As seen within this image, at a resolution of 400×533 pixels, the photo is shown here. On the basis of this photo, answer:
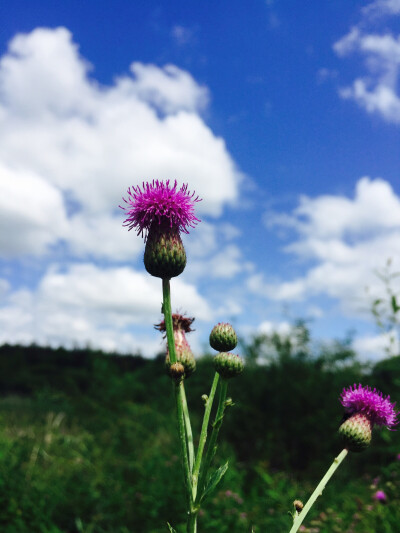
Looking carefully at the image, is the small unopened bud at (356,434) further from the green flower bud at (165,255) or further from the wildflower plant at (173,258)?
the green flower bud at (165,255)

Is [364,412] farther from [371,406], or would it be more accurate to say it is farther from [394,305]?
[394,305]

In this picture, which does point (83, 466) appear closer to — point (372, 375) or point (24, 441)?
point (24, 441)

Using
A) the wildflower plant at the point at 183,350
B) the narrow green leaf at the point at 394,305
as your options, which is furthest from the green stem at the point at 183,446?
the narrow green leaf at the point at 394,305

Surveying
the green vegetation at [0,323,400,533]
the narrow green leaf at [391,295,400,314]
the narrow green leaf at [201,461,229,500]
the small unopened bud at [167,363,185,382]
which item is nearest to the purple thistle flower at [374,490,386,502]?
the green vegetation at [0,323,400,533]

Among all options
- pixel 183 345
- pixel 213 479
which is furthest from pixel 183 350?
pixel 213 479

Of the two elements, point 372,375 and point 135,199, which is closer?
point 135,199

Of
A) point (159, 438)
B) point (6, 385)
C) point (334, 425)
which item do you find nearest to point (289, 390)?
point (334, 425)
